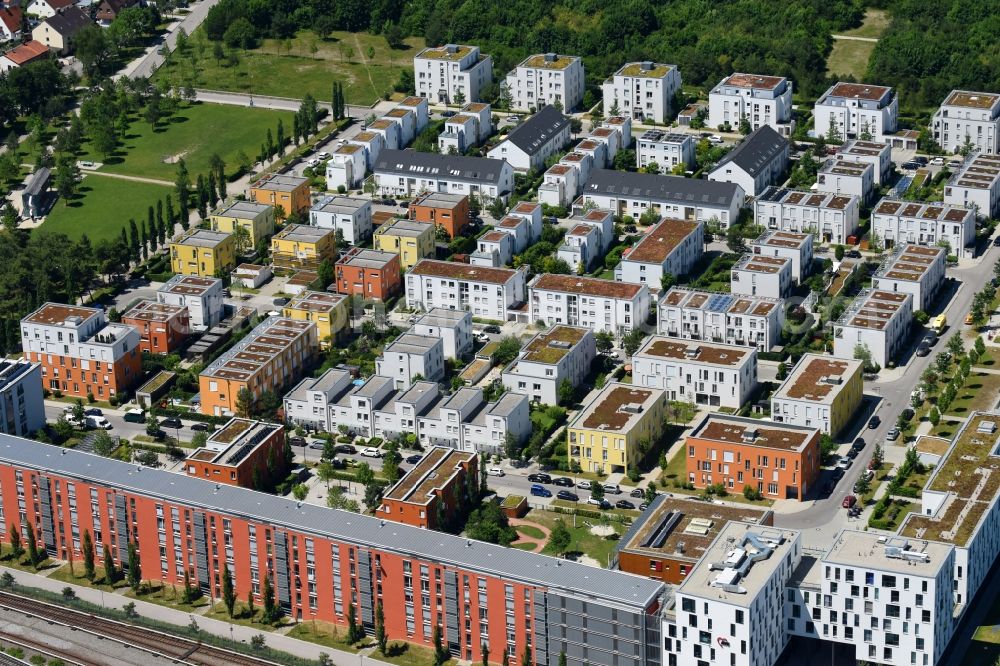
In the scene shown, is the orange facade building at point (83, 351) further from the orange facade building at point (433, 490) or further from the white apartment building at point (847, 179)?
the white apartment building at point (847, 179)

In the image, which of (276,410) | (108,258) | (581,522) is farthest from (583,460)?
(108,258)

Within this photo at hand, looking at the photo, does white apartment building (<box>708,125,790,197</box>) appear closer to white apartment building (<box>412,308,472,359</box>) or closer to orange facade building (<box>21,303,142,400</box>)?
white apartment building (<box>412,308,472,359</box>)

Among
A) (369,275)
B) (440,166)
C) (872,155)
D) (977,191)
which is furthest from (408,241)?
(977,191)

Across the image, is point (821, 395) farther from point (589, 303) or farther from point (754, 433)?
point (589, 303)

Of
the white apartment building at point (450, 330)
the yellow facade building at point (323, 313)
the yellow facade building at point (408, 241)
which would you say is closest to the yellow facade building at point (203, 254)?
the yellow facade building at point (408, 241)

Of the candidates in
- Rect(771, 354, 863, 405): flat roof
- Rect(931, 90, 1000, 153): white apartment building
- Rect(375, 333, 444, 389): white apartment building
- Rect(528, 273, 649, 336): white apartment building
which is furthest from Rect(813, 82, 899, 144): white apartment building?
Rect(375, 333, 444, 389): white apartment building
